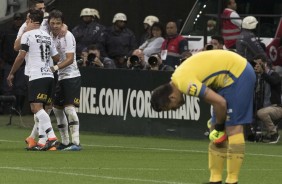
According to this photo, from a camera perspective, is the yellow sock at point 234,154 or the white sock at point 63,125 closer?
the yellow sock at point 234,154

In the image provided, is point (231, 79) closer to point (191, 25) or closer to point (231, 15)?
point (231, 15)

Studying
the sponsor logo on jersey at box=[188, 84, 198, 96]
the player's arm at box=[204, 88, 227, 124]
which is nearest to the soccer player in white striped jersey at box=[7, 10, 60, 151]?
the player's arm at box=[204, 88, 227, 124]

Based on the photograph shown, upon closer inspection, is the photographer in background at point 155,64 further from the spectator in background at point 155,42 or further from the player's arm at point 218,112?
the player's arm at point 218,112

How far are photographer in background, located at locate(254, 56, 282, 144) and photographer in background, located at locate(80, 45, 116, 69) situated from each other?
3.71m

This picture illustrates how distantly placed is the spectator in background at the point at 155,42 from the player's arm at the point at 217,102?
1287 centimetres

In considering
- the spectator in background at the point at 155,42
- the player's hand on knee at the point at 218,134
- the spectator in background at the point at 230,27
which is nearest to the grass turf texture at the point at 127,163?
the player's hand on knee at the point at 218,134

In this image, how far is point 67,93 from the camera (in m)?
20.0

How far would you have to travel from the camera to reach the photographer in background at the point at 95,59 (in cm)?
2486

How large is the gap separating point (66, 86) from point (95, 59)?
16.0ft

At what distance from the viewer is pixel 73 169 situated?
1647 centimetres

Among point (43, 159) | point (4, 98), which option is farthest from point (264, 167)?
point (4, 98)

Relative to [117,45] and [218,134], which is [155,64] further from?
[218,134]

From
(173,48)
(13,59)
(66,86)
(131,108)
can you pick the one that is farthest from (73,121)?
(13,59)

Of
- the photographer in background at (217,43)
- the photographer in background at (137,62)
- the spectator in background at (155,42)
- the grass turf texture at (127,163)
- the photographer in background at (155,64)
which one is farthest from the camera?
the spectator in background at (155,42)
